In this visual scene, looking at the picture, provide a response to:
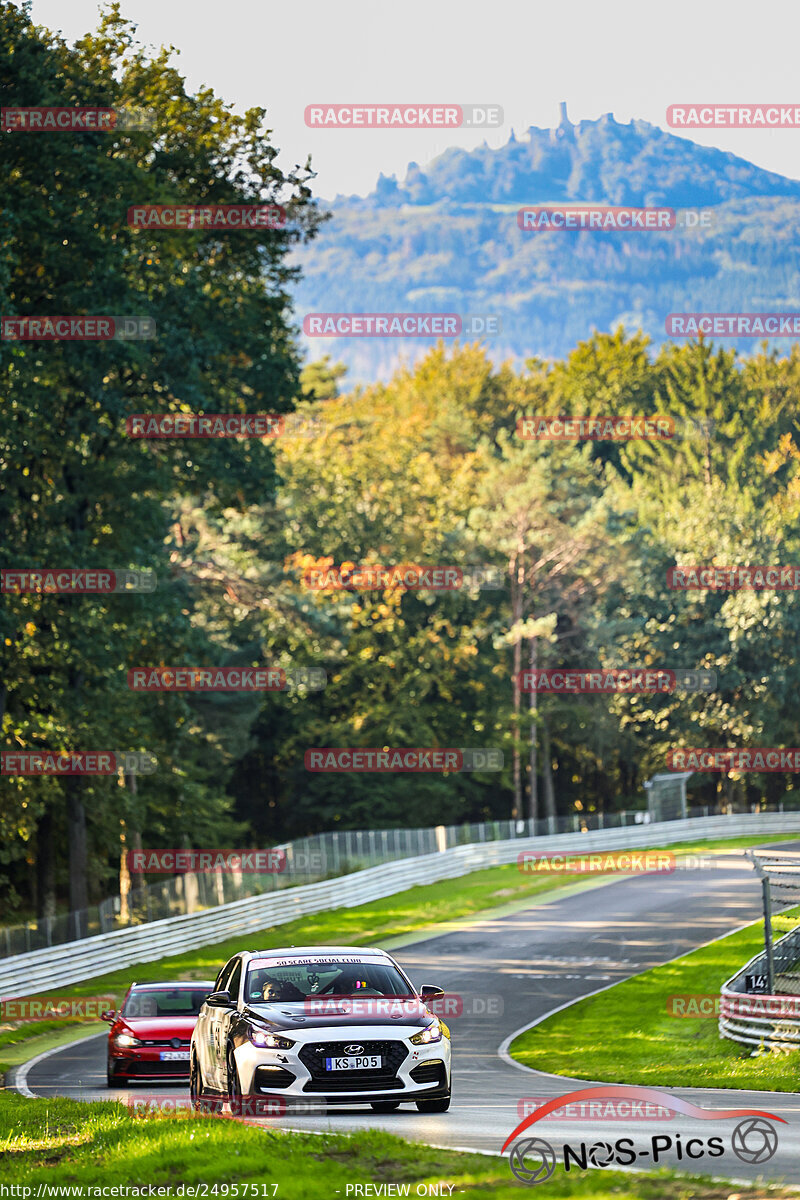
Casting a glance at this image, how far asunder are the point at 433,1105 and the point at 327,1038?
1.14 meters

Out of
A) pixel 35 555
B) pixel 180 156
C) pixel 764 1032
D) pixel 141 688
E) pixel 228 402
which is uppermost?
pixel 180 156

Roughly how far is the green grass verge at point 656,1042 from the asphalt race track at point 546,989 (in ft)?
2.23

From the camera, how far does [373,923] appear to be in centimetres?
4156

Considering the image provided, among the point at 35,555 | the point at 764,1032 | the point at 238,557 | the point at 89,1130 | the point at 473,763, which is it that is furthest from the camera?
the point at 473,763

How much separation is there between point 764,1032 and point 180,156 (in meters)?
25.6

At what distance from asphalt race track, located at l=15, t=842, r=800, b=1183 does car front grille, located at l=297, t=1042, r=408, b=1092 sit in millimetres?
252

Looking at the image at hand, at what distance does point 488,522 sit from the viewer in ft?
239

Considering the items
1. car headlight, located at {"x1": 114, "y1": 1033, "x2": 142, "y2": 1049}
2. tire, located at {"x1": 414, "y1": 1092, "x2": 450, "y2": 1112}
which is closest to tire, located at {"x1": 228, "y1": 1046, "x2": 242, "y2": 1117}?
tire, located at {"x1": 414, "y1": 1092, "x2": 450, "y2": 1112}

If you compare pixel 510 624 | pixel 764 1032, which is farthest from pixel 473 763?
pixel 764 1032

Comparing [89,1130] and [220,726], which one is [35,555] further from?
[220,726]

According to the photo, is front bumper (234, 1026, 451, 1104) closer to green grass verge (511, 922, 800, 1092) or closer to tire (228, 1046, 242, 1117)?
tire (228, 1046, 242, 1117)

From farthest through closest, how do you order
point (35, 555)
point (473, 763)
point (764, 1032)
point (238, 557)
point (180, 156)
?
point (473, 763) → point (238, 557) → point (180, 156) → point (35, 555) → point (764, 1032)

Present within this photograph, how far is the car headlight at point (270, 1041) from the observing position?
11.0 metres

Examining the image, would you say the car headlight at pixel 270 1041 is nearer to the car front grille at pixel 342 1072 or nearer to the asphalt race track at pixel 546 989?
the car front grille at pixel 342 1072
